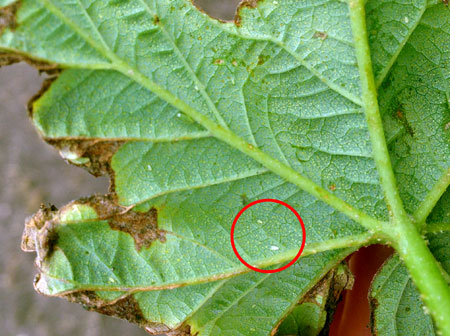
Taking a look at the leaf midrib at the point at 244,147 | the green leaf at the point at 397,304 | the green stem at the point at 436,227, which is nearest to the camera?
the leaf midrib at the point at 244,147

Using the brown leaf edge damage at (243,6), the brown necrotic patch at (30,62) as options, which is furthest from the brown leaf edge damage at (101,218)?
the brown leaf edge damage at (243,6)

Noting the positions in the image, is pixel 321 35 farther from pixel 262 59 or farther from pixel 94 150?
pixel 94 150

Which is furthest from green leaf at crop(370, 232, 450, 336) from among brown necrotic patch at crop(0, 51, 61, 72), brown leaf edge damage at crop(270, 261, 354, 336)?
brown necrotic patch at crop(0, 51, 61, 72)

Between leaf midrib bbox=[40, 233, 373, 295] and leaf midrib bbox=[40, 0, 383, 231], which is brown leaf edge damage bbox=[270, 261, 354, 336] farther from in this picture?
leaf midrib bbox=[40, 0, 383, 231]

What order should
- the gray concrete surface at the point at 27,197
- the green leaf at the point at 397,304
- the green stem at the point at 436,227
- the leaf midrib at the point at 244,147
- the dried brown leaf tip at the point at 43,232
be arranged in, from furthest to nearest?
the gray concrete surface at the point at 27,197
the green leaf at the point at 397,304
the green stem at the point at 436,227
the dried brown leaf tip at the point at 43,232
the leaf midrib at the point at 244,147

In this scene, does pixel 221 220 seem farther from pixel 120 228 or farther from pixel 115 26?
pixel 115 26

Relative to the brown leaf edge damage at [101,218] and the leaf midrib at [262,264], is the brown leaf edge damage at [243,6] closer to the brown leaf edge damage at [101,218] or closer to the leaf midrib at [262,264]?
the brown leaf edge damage at [101,218]

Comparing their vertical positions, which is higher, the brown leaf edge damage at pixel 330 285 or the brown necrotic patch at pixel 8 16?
the brown necrotic patch at pixel 8 16
